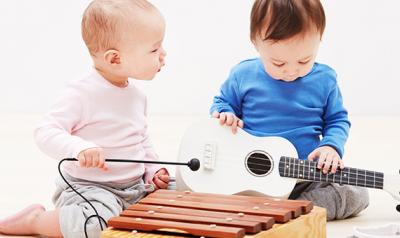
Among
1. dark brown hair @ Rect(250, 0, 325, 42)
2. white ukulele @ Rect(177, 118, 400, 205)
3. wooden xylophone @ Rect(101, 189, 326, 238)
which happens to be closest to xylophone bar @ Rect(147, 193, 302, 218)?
wooden xylophone @ Rect(101, 189, 326, 238)

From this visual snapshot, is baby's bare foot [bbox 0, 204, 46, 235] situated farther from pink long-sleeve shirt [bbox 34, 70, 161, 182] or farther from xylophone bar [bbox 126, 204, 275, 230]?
xylophone bar [bbox 126, 204, 275, 230]

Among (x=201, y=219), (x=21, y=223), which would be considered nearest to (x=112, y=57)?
(x=21, y=223)

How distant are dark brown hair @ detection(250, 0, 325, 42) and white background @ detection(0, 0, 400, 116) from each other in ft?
8.08

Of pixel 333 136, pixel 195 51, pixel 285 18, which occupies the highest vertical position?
pixel 195 51

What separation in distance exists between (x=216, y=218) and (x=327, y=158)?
52 centimetres

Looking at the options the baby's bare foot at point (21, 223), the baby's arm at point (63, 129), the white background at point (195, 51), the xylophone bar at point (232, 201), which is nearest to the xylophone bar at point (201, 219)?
the xylophone bar at point (232, 201)

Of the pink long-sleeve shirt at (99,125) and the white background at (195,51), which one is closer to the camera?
the pink long-sleeve shirt at (99,125)

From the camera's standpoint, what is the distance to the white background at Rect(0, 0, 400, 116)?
14.9 ft

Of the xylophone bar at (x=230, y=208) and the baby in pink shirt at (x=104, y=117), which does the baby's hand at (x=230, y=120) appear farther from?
the xylophone bar at (x=230, y=208)

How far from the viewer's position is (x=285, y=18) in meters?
2.10

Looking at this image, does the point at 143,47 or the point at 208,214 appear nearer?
the point at 208,214

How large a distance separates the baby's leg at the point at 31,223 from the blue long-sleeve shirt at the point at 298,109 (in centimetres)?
57

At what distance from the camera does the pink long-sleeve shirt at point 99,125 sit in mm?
2027

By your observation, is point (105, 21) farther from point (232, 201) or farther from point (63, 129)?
point (232, 201)
